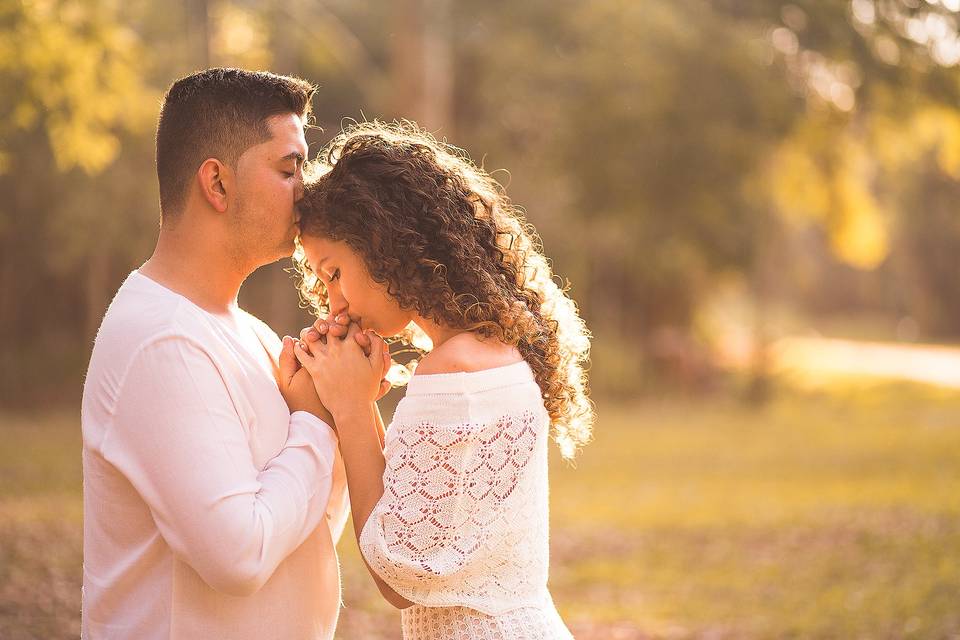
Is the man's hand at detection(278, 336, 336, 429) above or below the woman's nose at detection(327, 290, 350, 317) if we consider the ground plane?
below

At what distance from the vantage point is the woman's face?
2.80m

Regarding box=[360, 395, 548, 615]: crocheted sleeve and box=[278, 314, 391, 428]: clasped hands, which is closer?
box=[360, 395, 548, 615]: crocheted sleeve

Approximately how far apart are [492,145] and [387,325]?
20.3m

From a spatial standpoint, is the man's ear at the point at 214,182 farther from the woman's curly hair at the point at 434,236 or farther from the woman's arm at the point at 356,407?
the woman's arm at the point at 356,407

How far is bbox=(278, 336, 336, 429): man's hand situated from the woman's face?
0.63 feet

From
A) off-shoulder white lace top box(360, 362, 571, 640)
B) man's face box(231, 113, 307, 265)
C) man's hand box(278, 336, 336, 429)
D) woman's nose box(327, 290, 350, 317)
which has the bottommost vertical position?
off-shoulder white lace top box(360, 362, 571, 640)

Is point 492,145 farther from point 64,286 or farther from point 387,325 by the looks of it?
point 387,325

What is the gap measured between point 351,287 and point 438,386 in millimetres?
386

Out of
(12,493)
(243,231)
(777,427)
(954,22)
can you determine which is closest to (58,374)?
(12,493)

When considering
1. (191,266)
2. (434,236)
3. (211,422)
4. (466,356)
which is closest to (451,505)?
(466,356)

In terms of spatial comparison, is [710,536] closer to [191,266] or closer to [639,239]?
[191,266]

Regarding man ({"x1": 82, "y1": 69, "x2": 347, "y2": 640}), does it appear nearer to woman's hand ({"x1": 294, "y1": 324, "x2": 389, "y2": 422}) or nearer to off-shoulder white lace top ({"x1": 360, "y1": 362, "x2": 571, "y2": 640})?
woman's hand ({"x1": 294, "y1": 324, "x2": 389, "y2": 422})

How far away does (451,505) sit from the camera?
8.47 ft

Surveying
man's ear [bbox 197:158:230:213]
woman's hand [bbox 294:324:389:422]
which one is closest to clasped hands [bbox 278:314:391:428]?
woman's hand [bbox 294:324:389:422]
